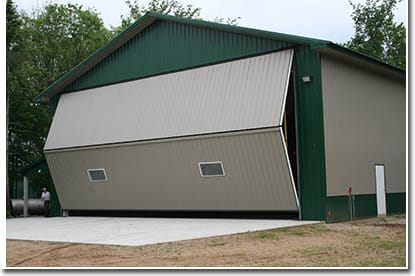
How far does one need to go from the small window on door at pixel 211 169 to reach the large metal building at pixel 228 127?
0.04 m

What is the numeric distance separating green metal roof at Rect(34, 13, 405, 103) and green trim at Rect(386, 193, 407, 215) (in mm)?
4466

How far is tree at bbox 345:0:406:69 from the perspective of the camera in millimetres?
33875

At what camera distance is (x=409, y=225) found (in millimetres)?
7887

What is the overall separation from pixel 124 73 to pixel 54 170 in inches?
198

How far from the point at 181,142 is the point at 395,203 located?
27.2 feet

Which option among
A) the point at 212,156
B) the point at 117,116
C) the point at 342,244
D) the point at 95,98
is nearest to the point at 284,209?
the point at 212,156

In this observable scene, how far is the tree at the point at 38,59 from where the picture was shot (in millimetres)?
30642

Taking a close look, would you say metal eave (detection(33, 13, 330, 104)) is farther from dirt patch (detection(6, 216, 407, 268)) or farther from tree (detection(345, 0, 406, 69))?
tree (detection(345, 0, 406, 69))

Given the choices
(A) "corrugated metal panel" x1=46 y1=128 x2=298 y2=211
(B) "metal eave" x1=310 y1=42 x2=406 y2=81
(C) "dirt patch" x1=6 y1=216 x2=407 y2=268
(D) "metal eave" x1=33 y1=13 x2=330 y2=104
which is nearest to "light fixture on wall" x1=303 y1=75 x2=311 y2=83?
(B) "metal eave" x1=310 y1=42 x2=406 y2=81

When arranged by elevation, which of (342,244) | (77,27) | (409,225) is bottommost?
(342,244)

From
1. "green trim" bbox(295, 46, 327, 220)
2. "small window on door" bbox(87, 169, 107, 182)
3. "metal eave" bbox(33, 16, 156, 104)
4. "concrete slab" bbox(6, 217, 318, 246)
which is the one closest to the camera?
"concrete slab" bbox(6, 217, 318, 246)

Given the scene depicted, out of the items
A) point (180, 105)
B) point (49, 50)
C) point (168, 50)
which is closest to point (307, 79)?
point (180, 105)

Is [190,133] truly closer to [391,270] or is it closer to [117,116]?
[117,116]

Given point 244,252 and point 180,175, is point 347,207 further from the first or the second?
point 244,252
